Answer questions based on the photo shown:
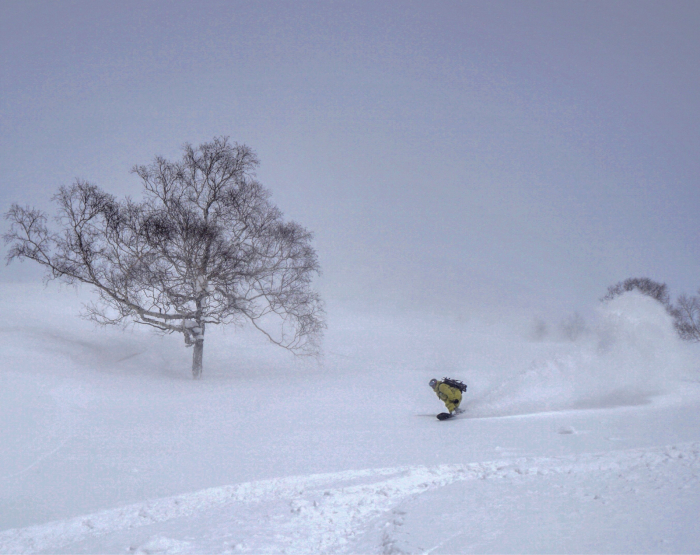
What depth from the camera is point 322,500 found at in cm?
695

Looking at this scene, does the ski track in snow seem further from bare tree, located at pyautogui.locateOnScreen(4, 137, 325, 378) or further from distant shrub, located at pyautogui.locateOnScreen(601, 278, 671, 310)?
distant shrub, located at pyautogui.locateOnScreen(601, 278, 671, 310)

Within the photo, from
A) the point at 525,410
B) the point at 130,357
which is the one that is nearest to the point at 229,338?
the point at 130,357

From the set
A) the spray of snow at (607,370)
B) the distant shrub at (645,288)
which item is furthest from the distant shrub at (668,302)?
the spray of snow at (607,370)

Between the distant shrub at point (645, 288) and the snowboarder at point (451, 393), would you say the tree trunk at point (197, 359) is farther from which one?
the distant shrub at point (645, 288)

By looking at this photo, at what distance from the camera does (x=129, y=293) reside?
20.6 metres

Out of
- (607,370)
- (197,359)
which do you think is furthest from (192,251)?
(607,370)

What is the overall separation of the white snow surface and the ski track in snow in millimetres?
32

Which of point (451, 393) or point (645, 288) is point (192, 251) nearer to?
point (451, 393)

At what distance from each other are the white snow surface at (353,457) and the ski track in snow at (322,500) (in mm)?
32

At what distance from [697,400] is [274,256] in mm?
15273

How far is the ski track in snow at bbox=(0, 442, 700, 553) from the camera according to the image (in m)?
5.89

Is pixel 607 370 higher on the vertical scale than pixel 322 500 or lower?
higher

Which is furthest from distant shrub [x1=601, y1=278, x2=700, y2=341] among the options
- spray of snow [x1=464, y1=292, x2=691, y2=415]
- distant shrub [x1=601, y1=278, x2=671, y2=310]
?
spray of snow [x1=464, y1=292, x2=691, y2=415]

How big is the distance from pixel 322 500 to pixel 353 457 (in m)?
2.45
